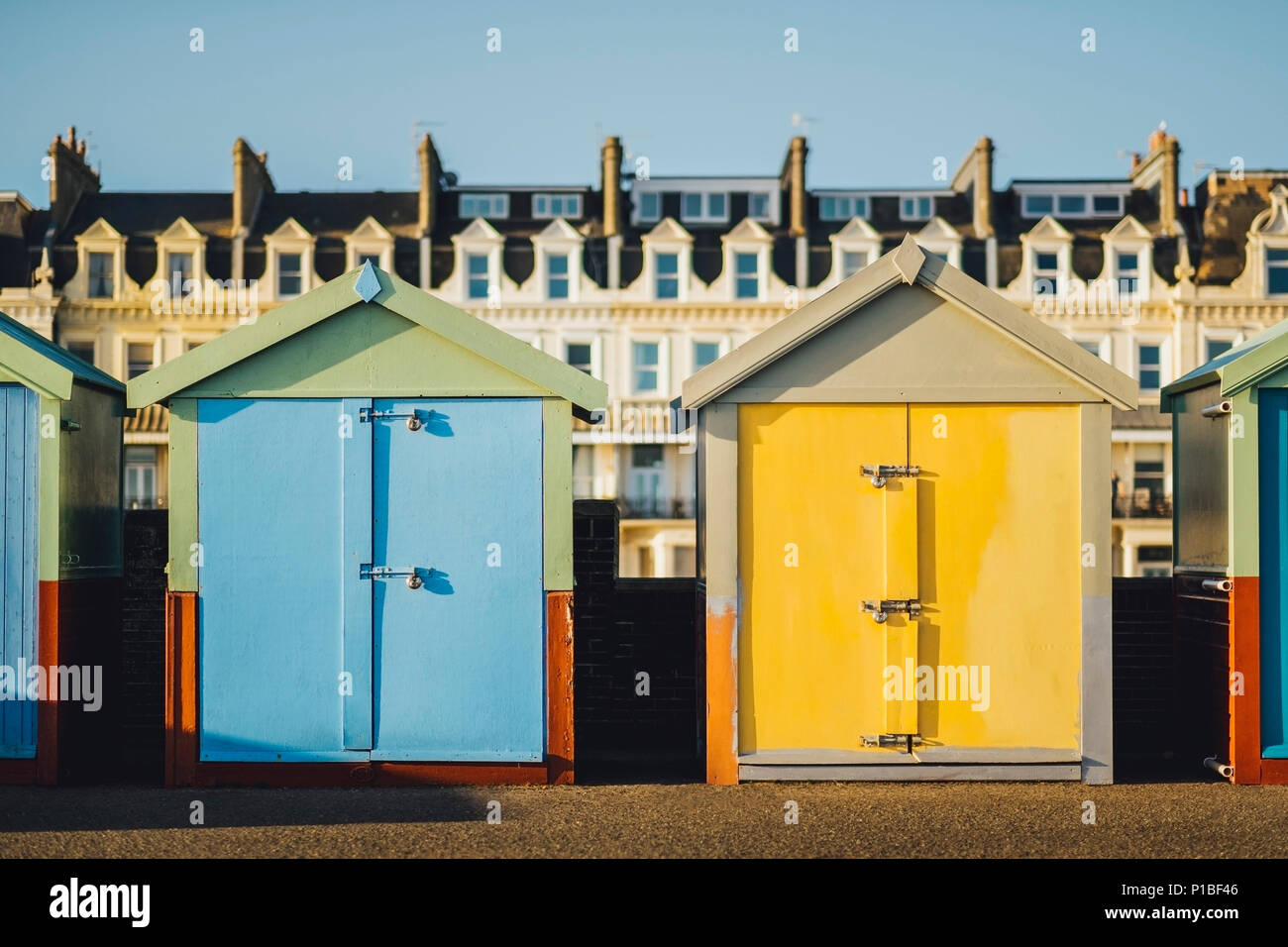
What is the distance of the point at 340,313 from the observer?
10086 millimetres

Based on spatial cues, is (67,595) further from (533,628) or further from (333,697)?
(533,628)

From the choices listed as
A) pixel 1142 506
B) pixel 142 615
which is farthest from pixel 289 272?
pixel 142 615

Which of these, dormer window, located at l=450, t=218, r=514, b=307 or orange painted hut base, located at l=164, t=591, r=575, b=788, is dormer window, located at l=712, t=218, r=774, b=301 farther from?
orange painted hut base, located at l=164, t=591, r=575, b=788

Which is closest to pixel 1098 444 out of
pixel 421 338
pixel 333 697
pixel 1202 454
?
pixel 1202 454

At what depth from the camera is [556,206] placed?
46469 mm

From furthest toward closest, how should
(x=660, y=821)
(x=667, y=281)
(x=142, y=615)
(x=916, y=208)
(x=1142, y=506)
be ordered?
(x=916, y=208), (x=667, y=281), (x=1142, y=506), (x=142, y=615), (x=660, y=821)

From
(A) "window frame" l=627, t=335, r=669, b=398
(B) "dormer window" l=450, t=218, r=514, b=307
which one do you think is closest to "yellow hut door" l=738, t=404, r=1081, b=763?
(A) "window frame" l=627, t=335, r=669, b=398

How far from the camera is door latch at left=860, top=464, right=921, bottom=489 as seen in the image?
9984 millimetres

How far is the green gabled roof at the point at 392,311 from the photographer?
9.90 metres

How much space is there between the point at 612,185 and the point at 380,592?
35.7m

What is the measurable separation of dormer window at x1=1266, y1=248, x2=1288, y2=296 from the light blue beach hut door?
39.5 metres

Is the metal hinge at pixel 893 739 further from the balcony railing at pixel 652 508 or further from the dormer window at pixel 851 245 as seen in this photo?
the dormer window at pixel 851 245

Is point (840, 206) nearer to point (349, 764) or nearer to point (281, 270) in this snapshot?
point (281, 270)
